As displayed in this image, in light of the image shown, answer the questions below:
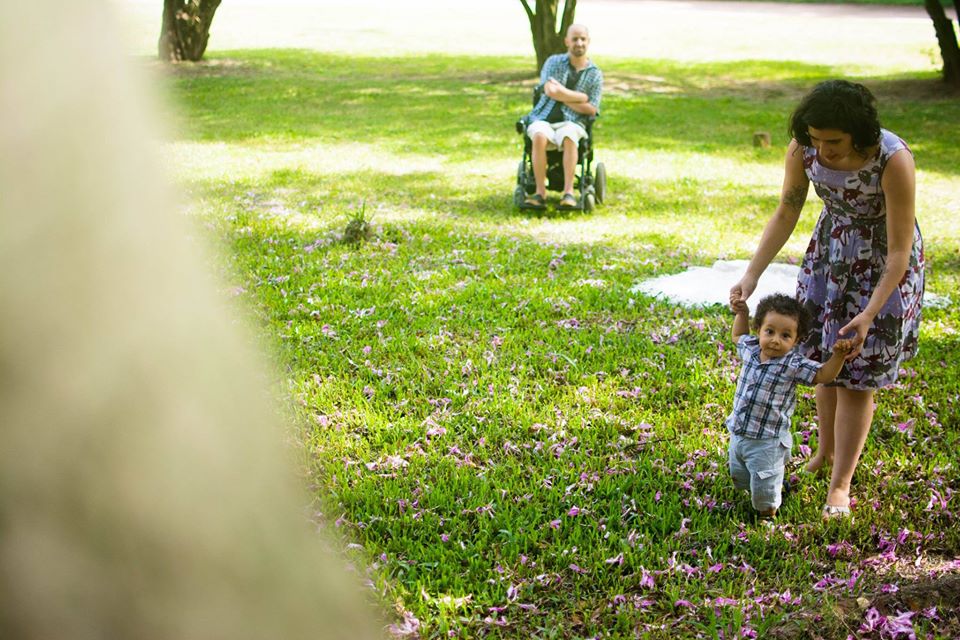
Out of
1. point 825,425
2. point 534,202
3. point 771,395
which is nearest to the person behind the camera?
point 771,395

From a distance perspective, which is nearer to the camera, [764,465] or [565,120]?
[764,465]

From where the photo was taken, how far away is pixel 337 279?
6109 mm

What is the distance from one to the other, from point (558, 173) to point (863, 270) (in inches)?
219

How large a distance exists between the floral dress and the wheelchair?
5.14 meters

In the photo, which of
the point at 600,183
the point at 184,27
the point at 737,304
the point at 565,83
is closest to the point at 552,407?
the point at 737,304

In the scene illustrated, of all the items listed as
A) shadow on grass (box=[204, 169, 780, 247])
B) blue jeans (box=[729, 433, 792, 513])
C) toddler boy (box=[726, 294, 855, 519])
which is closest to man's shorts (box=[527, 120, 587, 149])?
shadow on grass (box=[204, 169, 780, 247])

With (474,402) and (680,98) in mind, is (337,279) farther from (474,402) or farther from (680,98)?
(680,98)

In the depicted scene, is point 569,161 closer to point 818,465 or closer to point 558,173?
point 558,173

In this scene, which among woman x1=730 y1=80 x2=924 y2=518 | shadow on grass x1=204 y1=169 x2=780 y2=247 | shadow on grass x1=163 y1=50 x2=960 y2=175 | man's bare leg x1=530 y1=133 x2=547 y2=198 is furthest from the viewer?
shadow on grass x1=163 y1=50 x2=960 y2=175

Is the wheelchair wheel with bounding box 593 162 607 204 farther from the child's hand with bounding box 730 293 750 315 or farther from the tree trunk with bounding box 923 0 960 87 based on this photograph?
the tree trunk with bounding box 923 0 960 87

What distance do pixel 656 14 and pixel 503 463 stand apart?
33.6 metres

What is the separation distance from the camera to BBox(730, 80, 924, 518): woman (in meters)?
2.99

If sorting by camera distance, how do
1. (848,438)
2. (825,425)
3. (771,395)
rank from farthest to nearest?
(825,425), (848,438), (771,395)

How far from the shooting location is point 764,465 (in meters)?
3.23
